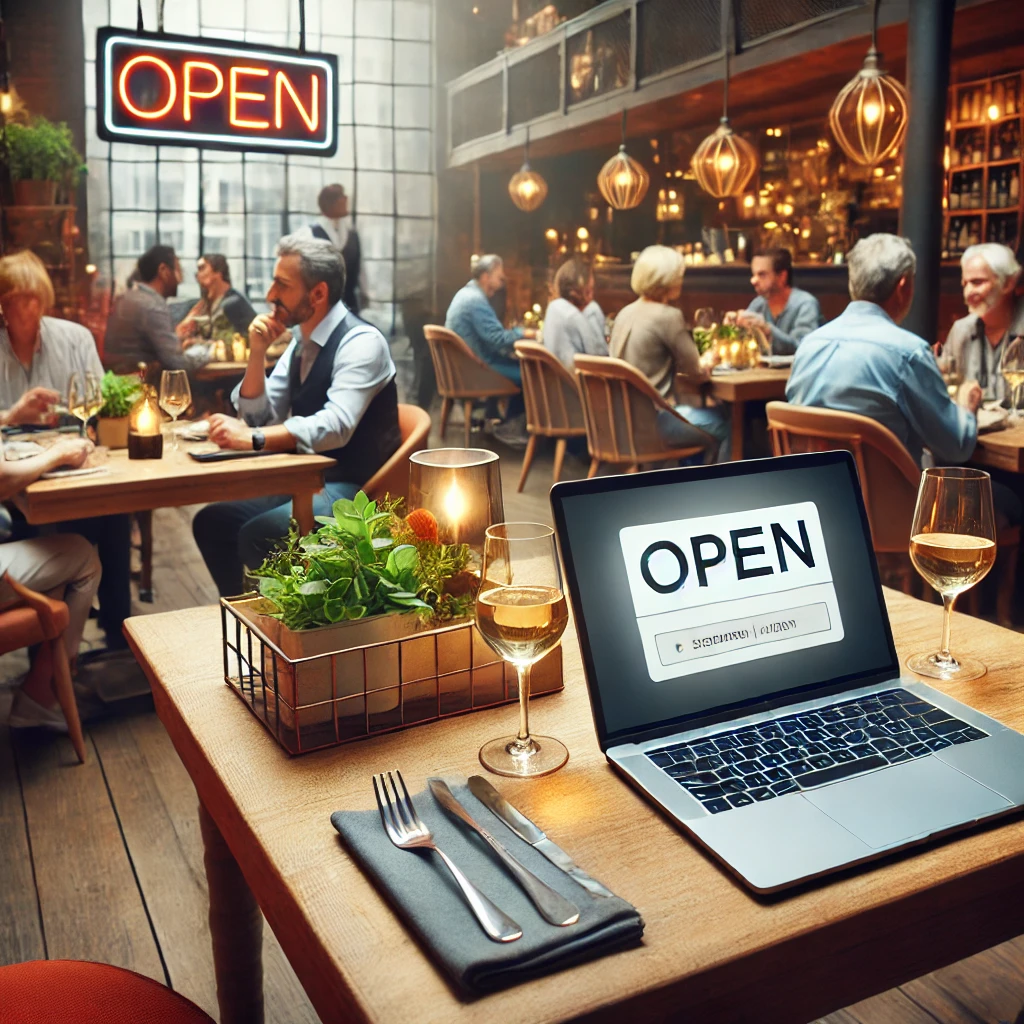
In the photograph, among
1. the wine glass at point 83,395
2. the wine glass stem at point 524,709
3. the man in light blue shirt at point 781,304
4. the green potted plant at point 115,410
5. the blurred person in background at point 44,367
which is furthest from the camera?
the man in light blue shirt at point 781,304

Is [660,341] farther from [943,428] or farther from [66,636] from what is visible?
[66,636]

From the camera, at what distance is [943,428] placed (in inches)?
114

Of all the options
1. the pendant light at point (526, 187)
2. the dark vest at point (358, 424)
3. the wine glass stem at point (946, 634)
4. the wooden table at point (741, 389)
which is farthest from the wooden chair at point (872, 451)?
the pendant light at point (526, 187)

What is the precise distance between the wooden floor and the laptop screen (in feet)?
1.88

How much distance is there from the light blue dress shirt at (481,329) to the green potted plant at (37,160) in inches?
117

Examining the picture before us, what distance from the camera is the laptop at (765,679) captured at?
794 mm

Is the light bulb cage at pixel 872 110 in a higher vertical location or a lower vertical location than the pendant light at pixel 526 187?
lower

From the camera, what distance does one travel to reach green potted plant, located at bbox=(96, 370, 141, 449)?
9.87ft

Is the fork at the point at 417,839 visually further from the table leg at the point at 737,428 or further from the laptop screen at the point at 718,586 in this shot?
the table leg at the point at 737,428

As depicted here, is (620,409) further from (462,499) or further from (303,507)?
(462,499)

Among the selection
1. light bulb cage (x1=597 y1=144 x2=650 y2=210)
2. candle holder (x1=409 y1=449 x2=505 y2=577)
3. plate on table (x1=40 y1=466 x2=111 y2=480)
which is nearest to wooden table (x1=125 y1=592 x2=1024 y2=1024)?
candle holder (x1=409 y1=449 x2=505 y2=577)

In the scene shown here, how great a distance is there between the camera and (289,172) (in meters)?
9.07

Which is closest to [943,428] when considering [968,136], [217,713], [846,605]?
[846,605]

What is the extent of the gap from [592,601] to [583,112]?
8.46 metres
